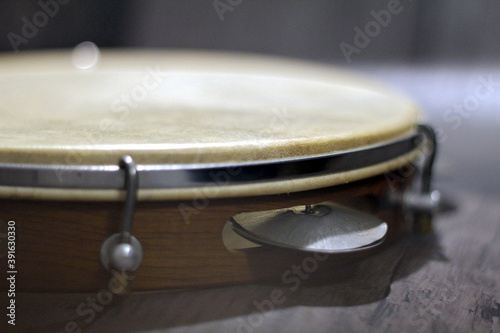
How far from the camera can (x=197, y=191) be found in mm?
606

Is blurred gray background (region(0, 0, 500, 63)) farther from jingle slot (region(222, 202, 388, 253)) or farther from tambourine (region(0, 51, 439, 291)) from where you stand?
jingle slot (region(222, 202, 388, 253))

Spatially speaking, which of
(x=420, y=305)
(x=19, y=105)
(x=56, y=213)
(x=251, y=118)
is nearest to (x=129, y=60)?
(x=19, y=105)

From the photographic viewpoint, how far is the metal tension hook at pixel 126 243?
0.57 meters

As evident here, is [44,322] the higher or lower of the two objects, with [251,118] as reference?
lower

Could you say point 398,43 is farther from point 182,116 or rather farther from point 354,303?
point 354,303

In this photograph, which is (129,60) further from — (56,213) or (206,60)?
(56,213)

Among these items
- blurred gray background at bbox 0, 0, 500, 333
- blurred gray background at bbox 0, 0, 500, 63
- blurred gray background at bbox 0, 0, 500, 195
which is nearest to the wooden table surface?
blurred gray background at bbox 0, 0, 500, 333

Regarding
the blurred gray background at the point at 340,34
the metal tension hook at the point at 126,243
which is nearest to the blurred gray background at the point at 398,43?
the blurred gray background at the point at 340,34

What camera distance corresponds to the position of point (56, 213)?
1.97 feet

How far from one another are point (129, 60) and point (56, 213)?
0.92 meters

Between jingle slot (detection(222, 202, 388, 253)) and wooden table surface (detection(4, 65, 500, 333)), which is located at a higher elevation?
jingle slot (detection(222, 202, 388, 253))

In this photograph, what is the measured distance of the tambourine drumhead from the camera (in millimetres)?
592

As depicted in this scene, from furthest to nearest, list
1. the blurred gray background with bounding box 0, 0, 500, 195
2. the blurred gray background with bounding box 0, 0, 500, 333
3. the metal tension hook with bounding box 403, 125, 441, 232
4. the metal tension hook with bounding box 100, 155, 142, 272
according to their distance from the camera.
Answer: the blurred gray background with bounding box 0, 0, 500, 195, the blurred gray background with bounding box 0, 0, 500, 333, the metal tension hook with bounding box 403, 125, 441, 232, the metal tension hook with bounding box 100, 155, 142, 272

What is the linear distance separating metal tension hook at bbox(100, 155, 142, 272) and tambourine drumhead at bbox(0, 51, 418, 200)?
17mm
